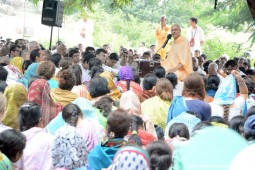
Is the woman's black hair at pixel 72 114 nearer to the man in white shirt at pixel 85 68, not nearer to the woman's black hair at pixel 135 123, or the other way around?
the woman's black hair at pixel 135 123

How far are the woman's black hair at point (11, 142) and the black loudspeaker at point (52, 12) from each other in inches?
390

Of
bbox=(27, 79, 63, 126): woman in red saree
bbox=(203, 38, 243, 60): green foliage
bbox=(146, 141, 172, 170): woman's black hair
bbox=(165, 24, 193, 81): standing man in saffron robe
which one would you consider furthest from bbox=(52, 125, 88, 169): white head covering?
bbox=(203, 38, 243, 60): green foliage

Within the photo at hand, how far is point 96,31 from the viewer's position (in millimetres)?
28984

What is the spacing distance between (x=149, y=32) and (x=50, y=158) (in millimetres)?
26209

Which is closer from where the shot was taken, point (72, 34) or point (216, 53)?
point (216, 53)

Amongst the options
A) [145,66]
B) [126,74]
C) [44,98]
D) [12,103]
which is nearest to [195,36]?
[145,66]

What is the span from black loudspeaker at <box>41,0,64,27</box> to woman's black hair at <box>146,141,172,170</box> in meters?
10.4

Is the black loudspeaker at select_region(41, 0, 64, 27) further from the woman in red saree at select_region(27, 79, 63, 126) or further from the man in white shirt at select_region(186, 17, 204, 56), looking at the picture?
the woman in red saree at select_region(27, 79, 63, 126)

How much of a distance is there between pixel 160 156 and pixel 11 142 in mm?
1023

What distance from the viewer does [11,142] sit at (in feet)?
12.5

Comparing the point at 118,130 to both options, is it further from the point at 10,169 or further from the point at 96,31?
the point at 96,31

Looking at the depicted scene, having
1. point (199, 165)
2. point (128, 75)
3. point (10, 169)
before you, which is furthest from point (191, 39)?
point (199, 165)

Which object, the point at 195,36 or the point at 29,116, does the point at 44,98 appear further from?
the point at 195,36

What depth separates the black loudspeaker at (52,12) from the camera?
44.6ft
